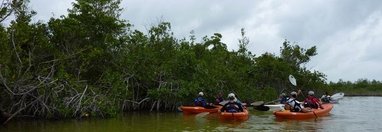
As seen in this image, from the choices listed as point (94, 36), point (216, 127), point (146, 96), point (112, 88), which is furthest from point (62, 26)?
point (216, 127)

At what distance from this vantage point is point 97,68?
23047 mm

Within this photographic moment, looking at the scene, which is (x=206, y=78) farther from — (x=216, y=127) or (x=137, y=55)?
(x=216, y=127)

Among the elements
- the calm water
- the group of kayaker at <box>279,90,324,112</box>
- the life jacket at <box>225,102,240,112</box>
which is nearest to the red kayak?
the calm water

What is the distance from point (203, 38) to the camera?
3278 cm

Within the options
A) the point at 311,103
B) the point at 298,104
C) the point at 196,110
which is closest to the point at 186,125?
the point at 196,110

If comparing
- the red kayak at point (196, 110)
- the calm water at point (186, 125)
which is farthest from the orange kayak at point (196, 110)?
the calm water at point (186, 125)

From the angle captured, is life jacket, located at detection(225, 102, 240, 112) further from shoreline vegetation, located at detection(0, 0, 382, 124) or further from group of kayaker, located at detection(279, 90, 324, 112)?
shoreline vegetation, located at detection(0, 0, 382, 124)

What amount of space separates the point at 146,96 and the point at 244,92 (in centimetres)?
661

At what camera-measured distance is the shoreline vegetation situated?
16859mm

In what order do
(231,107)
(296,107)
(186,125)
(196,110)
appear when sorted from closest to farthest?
(186,125) → (231,107) → (296,107) → (196,110)

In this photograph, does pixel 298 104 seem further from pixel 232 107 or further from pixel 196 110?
pixel 196 110

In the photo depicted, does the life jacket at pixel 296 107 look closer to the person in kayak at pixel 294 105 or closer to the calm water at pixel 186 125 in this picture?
the person in kayak at pixel 294 105

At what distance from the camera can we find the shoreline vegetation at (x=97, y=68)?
16.9 metres

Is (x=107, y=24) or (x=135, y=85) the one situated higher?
(x=107, y=24)
